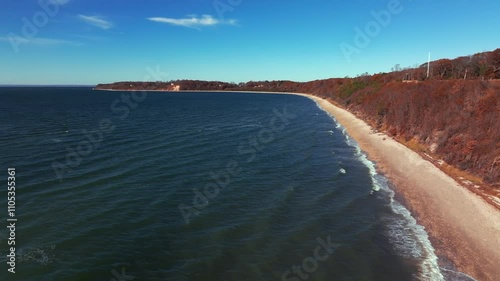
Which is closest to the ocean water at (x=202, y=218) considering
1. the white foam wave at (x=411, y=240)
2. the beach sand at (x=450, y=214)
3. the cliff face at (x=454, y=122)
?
the white foam wave at (x=411, y=240)

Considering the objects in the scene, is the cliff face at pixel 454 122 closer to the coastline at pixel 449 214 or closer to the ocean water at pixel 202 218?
the coastline at pixel 449 214

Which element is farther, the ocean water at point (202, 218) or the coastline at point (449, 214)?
the coastline at point (449, 214)

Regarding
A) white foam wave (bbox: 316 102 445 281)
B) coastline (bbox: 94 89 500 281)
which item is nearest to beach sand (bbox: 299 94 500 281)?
coastline (bbox: 94 89 500 281)

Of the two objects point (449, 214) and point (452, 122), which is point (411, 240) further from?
point (452, 122)

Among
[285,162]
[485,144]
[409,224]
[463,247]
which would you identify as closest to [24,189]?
[285,162]

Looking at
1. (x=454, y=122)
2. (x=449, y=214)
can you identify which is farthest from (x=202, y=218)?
(x=454, y=122)

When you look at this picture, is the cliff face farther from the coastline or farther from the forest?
the coastline
